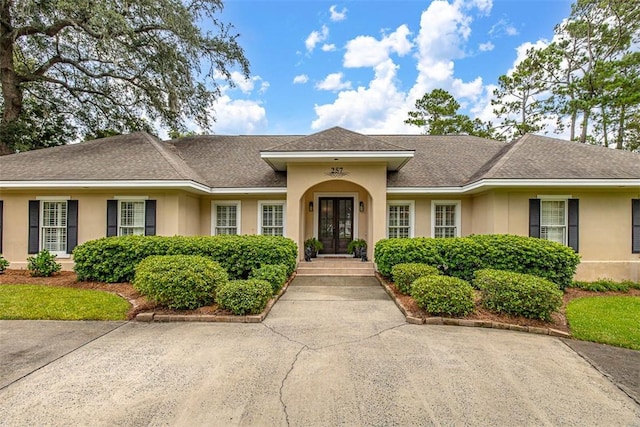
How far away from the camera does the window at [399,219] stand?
1141 centimetres

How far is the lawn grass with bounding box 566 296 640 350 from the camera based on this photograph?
5102 millimetres

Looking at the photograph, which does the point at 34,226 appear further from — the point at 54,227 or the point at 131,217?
the point at 131,217

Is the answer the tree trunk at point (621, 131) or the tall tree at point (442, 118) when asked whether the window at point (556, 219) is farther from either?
the tall tree at point (442, 118)

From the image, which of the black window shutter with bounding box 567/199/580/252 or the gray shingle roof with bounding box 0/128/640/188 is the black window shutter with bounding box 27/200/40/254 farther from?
the black window shutter with bounding box 567/199/580/252

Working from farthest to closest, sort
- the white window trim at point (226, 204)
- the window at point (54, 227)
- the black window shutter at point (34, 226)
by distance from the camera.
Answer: the white window trim at point (226, 204), the window at point (54, 227), the black window shutter at point (34, 226)

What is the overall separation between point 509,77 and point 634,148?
1045cm

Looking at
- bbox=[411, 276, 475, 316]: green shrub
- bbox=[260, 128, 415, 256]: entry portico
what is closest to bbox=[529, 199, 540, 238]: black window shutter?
bbox=[260, 128, 415, 256]: entry portico

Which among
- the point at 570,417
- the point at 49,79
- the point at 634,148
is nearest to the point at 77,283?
the point at 570,417

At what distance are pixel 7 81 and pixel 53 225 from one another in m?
8.65

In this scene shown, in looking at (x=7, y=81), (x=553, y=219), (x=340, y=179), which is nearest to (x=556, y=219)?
(x=553, y=219)

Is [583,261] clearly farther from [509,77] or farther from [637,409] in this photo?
[509,77]

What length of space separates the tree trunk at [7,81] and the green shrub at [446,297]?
18470 mm

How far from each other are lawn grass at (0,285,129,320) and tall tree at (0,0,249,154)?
380 inches

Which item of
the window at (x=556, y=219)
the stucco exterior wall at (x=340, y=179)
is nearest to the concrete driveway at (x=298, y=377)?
the stucco exterior wall at (x=340, y=179)
